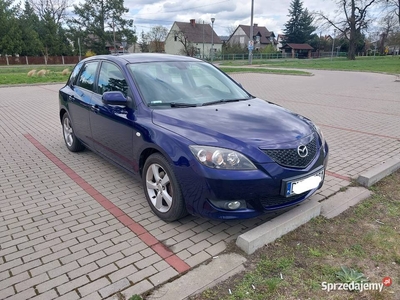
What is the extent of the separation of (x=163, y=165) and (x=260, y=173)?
0.97 metres

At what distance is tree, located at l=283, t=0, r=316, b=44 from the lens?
7312 centimetres

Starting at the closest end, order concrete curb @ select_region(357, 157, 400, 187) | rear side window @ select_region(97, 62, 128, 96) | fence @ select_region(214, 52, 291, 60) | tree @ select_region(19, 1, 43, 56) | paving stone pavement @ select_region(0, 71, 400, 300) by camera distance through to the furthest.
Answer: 1. paving stone pavement @ select_region(0, 71, 400, 300)
2. rear side window @ select_region(97, 62, 128, 96)
3. concrete curb @ select_region(357, 157, 400, 187)
4. tree @ select_region(19, 1, 43, 56)
5. fence @ select_region(214, 52, 291, 60)

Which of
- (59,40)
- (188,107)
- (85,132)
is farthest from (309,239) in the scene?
(59,40)

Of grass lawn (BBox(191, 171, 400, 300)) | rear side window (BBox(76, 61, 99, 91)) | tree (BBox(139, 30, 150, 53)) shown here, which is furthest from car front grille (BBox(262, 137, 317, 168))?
tree (BBox(139, 30, 150, 53))

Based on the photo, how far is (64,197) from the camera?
4137 millimetres

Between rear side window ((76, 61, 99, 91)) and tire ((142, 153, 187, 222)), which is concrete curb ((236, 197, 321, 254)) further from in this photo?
rear side window ((76, 61, 99, 91))

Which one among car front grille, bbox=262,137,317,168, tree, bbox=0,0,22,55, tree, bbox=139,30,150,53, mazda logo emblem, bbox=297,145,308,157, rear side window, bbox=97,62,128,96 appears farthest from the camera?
tree, bbox=139,30,150,53

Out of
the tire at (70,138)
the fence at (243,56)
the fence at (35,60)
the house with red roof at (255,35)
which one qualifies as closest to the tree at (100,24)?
the fence at (35,60)

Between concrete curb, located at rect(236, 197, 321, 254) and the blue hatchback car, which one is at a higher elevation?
the blue hatchback car

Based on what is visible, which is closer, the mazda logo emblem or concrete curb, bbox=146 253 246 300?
concrete curb, bbox=146 253 246 300

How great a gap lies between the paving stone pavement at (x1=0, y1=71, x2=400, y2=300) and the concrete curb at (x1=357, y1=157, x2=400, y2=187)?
253mm

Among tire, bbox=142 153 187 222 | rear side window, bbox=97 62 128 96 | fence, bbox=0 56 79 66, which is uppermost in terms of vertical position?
fence, bbox=0 56 79 66

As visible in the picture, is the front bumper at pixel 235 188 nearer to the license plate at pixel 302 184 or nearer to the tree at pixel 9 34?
the license plate at pixel 302 184

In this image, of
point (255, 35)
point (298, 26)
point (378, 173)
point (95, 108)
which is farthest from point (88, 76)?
point (255, 35)
